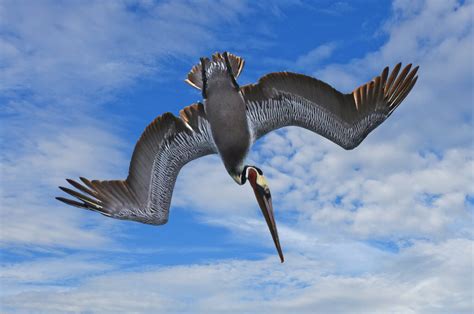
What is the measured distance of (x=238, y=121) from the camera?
9.42 metres

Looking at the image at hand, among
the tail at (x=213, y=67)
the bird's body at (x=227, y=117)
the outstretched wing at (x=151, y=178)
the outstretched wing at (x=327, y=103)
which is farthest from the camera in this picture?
the outstretched wing at (x=151, y=178)

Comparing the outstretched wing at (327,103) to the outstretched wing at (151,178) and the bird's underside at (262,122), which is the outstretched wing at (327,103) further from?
the outstretched wing at (151,178)

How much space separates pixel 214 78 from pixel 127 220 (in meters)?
3.44

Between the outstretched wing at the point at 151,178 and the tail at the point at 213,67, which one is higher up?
the tail at the point at 213,67

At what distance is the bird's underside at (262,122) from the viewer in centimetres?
973

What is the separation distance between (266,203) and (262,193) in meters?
0.19

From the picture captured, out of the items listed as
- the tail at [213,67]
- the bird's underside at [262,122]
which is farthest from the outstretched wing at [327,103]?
the tail at [213,67]

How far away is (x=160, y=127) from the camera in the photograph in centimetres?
1028

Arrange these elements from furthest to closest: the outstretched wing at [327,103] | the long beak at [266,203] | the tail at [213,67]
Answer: the long beak at [266,203]
the outstretched wing at [327,103]
the tail at [213,67]

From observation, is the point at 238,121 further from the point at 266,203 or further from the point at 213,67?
the point at 266,203

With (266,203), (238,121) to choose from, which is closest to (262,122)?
(238,121)

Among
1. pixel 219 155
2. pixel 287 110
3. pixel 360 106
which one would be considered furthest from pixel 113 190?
pixel 360 106

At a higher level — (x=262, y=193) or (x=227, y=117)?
(x=227, y=117)

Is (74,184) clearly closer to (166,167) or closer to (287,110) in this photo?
(166,167)
